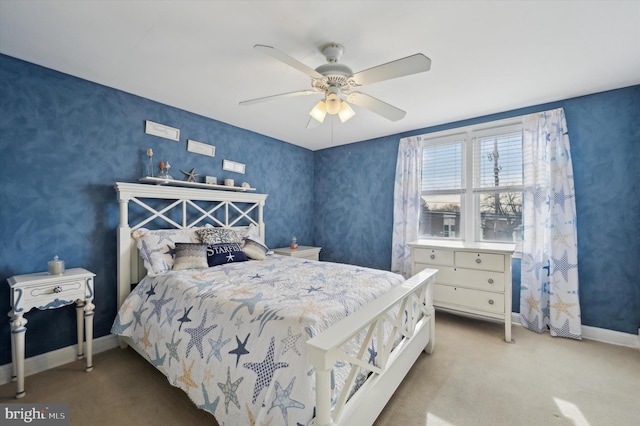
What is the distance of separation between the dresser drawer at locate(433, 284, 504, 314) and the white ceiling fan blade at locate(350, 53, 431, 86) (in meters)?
2.38

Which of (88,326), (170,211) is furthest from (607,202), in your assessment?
(88,326)

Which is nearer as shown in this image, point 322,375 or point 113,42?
point 322,375

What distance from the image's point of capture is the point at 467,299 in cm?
297

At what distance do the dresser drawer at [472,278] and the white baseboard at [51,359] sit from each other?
3493 millimetres

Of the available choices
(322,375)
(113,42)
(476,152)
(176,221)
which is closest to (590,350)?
(476,152)

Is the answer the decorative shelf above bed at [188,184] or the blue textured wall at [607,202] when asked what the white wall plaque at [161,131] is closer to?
the decorative shelf above bed at [188,184]

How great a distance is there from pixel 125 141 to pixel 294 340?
2.68 m

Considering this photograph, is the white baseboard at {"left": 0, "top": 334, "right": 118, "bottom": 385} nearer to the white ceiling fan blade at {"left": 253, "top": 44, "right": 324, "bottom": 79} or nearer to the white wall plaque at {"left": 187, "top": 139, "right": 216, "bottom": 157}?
the white wall plaque at {"left": 187, "top": 139, "right": 216, "bottom": 157}

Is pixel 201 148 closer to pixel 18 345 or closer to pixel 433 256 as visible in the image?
pixel 18 345

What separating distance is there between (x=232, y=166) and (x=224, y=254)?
1.41 meters

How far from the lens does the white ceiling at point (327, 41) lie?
5.38ft

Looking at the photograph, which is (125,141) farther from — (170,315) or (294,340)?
(294,340)

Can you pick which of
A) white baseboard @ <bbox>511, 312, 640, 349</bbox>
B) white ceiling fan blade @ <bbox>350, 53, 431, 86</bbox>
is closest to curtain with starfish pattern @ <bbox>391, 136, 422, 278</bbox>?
white baseboard @ <bbox>511, 312, 640, 349</bbox>

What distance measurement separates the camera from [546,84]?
8.46 ft
